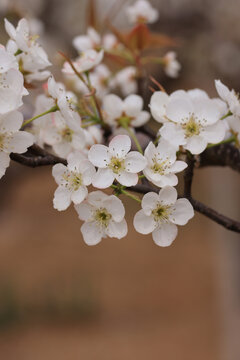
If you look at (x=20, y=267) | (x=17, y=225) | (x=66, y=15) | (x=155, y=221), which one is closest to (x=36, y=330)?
(x=20, y=267)

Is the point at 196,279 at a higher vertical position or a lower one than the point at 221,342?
higher

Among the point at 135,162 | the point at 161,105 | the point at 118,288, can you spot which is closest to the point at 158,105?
the point at 161,105

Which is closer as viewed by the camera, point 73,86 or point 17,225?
point 73,86

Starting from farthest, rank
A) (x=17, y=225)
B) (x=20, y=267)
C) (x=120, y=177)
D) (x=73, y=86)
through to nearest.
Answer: (x=17, y=225) < (x=20, y=267) < (x=73, y=86) < (x=120, y=177)

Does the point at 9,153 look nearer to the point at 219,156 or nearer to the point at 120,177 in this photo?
the point at 120,177

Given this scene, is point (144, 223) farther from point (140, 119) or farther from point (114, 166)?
point (140, 119)

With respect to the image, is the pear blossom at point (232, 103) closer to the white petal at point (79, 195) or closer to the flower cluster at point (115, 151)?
the flower cluster at point (115, 151)

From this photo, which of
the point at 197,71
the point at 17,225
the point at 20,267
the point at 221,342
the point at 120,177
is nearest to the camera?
the point at 120,177
